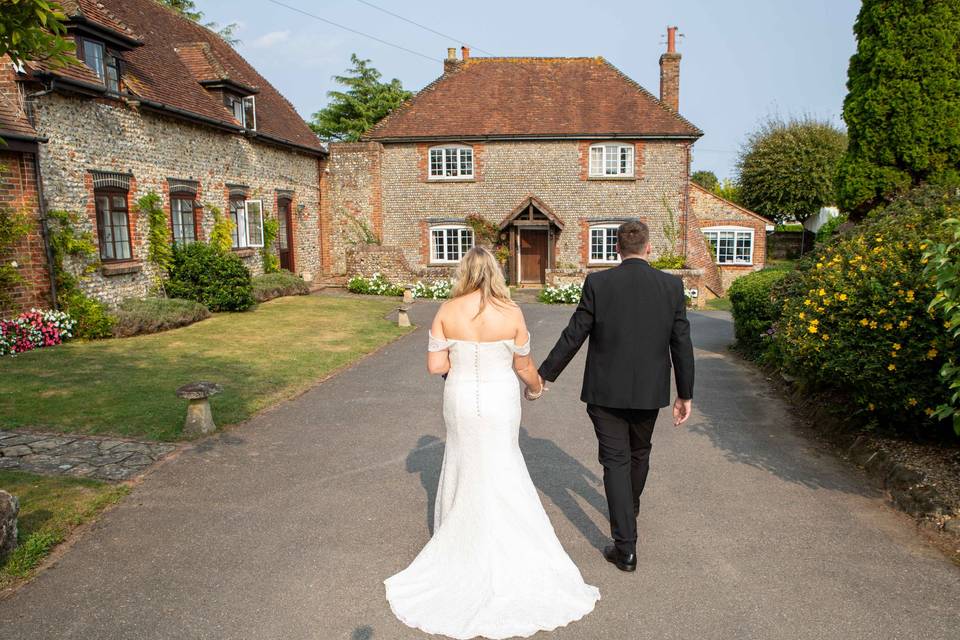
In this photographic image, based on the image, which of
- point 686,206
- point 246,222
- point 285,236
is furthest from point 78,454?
point 686,206

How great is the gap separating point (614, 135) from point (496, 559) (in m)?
23.5

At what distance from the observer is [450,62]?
27516mm

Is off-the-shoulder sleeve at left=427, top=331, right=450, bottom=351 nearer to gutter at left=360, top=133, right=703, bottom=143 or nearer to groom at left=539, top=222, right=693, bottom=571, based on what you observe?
groom at left=539, top=222, right=693, bottom=571

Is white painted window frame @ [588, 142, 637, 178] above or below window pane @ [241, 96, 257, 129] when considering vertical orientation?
below

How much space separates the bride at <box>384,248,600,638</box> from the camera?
3982 mm

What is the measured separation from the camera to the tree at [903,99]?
1154 centimetres

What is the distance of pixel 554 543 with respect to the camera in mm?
4176

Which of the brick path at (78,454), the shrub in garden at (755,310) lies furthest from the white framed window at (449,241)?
the brick path at (78,454)

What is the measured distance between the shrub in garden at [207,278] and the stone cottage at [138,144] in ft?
2.65

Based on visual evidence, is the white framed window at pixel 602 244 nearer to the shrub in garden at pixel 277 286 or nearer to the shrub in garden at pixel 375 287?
the shrub in garden at pixel 375 287

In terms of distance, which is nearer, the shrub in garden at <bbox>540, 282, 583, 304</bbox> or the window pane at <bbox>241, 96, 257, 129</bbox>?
the window pane at <bbox>241, 96, 257, 129</bbox>

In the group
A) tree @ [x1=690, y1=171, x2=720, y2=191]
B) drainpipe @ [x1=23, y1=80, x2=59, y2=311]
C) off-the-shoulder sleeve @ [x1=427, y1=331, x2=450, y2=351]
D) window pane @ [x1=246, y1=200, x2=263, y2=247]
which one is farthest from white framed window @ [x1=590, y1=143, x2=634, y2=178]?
tree @ [x1=690, y1=171, x2=720, y2=191]

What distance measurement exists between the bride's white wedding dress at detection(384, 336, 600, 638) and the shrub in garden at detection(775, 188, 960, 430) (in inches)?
126

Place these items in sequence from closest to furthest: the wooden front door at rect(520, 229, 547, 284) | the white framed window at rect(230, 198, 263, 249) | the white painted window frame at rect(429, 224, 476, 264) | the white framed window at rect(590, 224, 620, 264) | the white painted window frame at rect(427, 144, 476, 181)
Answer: the white framed window at rect(230, 198, 263, 249), the white painted window frame at rect(427, 144, 476, 181), the white framed window at rect(590, 224, 620, 264), the white painted window frame at rect(429, 224, 476, 264), the wooden front door at rect(520, 229, 547, 284)
